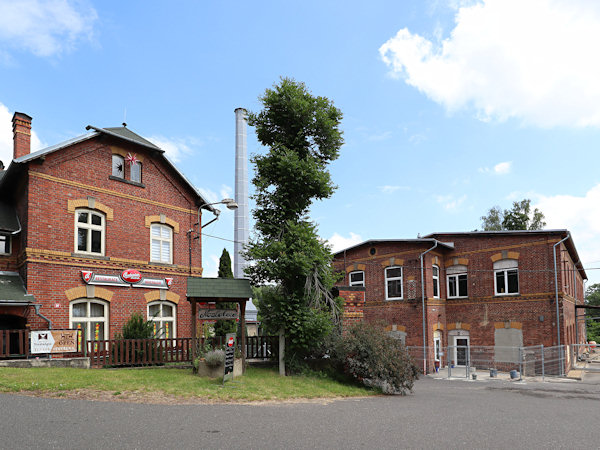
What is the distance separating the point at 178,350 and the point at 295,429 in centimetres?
996

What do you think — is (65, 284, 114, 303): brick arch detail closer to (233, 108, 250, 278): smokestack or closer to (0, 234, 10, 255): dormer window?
(0, 234, 10, 255): dormer window

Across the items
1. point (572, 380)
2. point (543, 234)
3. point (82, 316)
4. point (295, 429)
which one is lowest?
point (572, 380)

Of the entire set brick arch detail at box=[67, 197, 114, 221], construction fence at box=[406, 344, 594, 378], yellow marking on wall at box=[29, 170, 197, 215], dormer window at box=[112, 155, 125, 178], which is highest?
dormer window at box=[112, 155, 125, 178]

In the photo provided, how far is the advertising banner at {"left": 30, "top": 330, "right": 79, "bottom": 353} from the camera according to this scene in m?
15.2

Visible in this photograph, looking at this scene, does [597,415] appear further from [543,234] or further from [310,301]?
[543,234]

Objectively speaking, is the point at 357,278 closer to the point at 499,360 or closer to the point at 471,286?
the point at 471,286

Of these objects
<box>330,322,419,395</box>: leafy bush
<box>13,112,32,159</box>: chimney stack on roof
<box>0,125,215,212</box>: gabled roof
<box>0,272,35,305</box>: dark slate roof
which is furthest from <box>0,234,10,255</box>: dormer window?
<box>330,322,419,395</box>: leafy bush

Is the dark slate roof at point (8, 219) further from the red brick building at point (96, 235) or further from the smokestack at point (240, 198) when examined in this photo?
the smokestack at point (240, 198)

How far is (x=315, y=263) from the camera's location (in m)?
16.3

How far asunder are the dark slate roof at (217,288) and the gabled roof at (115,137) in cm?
726

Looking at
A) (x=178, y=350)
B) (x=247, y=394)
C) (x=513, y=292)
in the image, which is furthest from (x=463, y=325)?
(x=247, y=394)

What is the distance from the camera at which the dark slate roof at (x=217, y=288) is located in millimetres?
14883

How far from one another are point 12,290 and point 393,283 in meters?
20.1

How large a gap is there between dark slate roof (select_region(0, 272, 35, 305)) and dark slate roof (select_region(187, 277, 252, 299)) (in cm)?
579
